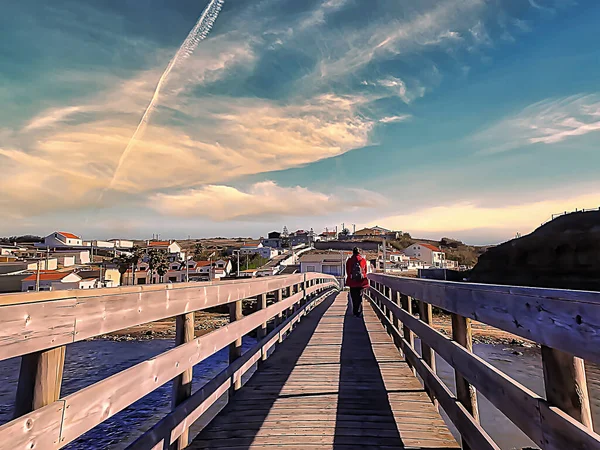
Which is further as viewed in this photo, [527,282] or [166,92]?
[527,282]

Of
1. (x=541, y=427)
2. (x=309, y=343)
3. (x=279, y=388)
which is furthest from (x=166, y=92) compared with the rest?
(x=541, y=427)

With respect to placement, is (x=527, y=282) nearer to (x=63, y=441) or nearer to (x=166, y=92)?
(x=166, y=92)

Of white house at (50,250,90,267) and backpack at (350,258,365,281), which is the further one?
white house at (50,250,90,267)

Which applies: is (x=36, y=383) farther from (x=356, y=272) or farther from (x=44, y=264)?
(x=44, y=264)

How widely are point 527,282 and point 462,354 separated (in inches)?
1601

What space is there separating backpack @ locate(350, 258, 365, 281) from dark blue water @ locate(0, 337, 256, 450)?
6.51 metres

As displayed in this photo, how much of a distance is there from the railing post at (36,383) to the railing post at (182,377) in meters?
1.19

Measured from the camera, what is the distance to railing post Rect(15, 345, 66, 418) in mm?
1466

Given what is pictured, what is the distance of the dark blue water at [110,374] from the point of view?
10793 mm

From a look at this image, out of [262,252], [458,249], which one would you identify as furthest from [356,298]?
[458,249]

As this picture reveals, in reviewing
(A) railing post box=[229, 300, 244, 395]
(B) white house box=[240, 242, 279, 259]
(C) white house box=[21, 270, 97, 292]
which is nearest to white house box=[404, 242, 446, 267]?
(B) white house box=[240, 242, 279, 259]

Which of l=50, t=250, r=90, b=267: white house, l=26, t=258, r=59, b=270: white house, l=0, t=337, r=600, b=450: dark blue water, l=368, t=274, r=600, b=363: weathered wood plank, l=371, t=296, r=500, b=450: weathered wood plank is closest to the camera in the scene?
l=368, t=274, r=600, b=363: weathered wood plank

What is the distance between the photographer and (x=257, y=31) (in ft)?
37.7

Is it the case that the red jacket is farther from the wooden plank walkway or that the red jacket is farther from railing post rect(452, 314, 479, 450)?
railing post rect(452, 314, 479, 450)
